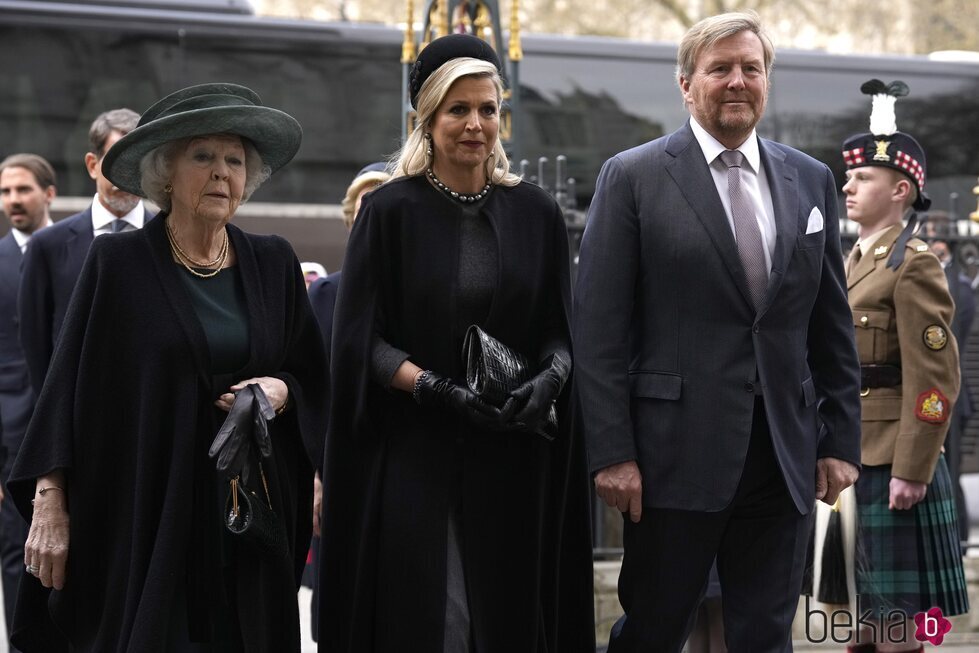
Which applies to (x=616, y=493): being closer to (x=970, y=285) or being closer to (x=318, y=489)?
(x=318, y=489)

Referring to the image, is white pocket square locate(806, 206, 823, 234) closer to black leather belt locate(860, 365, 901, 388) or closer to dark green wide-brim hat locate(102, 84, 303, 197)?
black leather belt locate(860, 365, 901, 388)

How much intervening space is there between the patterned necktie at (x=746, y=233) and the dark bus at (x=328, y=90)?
321 inches

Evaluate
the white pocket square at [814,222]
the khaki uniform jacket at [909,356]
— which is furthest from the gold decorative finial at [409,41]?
the white pocket square at [814,222]

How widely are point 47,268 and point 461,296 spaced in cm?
215

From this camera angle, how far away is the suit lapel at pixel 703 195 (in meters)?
4.03

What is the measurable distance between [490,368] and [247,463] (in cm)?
68

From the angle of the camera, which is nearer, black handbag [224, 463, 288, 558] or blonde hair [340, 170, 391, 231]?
black handbag [224, 463, 288, 558]

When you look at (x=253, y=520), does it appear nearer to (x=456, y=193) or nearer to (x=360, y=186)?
(x=456, y=193)

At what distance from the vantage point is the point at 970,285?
8.41 m

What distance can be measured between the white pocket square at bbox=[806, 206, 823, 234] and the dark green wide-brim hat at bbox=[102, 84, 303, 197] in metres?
1.44

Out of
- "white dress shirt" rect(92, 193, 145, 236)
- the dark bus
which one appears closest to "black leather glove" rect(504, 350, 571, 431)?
"white dress shirt" rect(92, 193, 145, 236)

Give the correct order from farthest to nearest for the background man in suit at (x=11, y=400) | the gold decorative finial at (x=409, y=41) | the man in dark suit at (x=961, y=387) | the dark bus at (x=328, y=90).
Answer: the dark bus at (x=328, y=90) < the gold decorative finial at (x=409, y=41) < the man in dark suit at (x=961, y=387) < the background man in suit at (x=11, y=400)

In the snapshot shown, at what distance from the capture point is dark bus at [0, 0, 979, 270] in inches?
504

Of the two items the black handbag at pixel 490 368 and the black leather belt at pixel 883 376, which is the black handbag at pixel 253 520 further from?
the black leather belt at pixel 883 376
